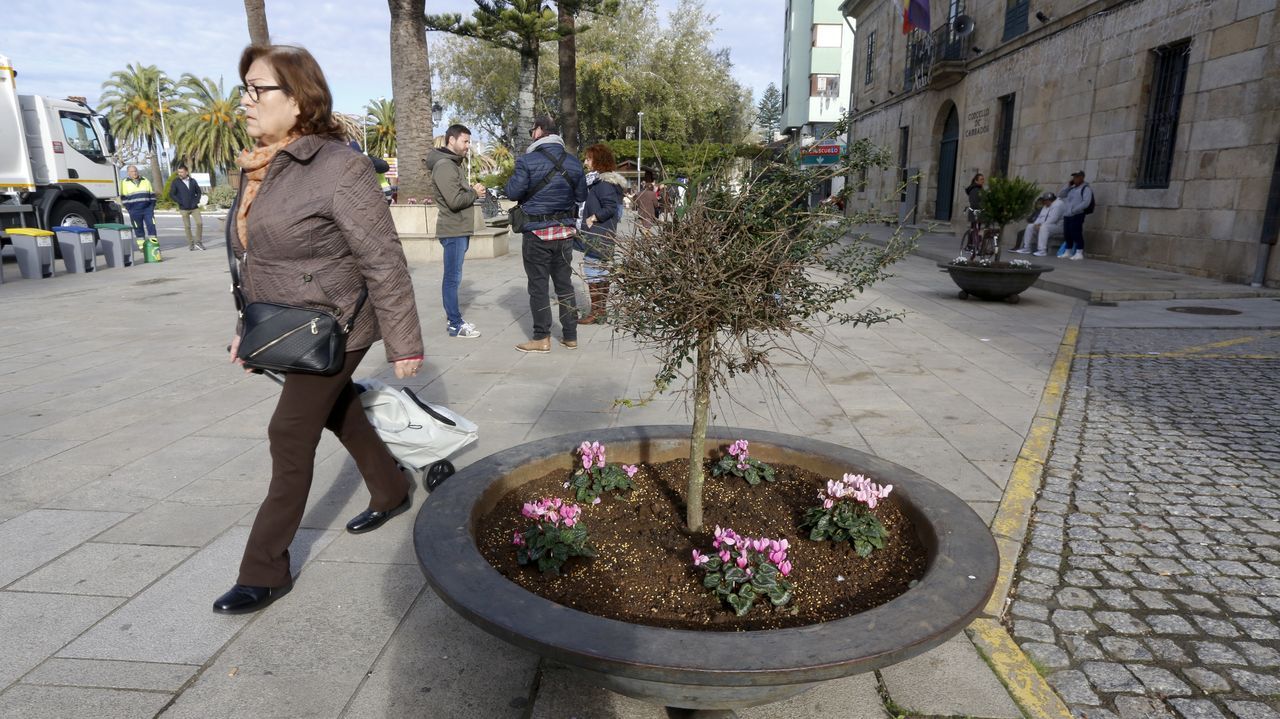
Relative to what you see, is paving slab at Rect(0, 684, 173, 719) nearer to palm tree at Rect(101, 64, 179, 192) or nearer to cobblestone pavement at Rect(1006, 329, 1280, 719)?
cobblestone pavement at Rect(1006, 329, 1280, 719)

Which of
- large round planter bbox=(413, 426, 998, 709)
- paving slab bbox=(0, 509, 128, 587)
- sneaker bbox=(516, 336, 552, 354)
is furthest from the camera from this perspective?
sneaker bbox=(516, 336, 552, 354)

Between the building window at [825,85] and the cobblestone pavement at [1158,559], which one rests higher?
the building window at [825,85]

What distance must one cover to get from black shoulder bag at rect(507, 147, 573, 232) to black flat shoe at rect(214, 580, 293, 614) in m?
4.22

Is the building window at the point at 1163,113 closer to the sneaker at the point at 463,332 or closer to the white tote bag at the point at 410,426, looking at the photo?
the sneaker at the point at 463,332

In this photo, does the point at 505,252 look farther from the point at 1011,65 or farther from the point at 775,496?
the point at 775,496

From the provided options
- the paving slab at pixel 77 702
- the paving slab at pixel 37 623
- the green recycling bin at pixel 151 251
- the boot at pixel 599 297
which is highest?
the boot at pixel 599 297

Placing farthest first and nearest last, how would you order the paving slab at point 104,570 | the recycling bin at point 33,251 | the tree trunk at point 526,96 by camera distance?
the tree trunk at point 526,96, the recycling bin at point 33,251, the paving slab at point 104,570

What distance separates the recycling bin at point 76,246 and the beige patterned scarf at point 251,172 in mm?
13590

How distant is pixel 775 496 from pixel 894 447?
1.87 metres

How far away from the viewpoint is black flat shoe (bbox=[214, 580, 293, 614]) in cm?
265

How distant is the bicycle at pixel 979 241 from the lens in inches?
484

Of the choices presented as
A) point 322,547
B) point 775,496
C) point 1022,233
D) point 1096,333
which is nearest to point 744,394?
point 775,496


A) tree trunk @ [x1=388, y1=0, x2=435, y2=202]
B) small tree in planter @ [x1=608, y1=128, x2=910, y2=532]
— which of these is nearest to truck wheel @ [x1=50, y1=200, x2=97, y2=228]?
tree trunk @ [x1=388, y1=0, x2=435, y2=202]

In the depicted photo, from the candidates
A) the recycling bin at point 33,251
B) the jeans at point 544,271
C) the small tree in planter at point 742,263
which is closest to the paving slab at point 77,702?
the small tree in planter at point 742,263
